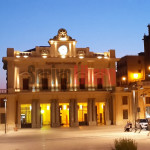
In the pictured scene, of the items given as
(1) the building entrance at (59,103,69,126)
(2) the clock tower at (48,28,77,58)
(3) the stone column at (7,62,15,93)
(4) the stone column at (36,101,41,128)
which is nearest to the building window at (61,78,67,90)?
(1) the building entrance at (59,103,69,126)

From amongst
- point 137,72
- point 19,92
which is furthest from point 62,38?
point 137,72

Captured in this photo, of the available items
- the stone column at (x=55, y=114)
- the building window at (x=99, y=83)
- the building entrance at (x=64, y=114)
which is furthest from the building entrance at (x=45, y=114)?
the building window at (x=99, y=83)

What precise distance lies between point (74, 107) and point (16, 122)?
9017mm

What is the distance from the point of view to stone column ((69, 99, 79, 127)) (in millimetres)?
49281

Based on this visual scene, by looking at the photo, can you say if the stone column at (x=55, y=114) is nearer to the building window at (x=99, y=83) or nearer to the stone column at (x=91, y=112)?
the stone column at (x=91, y=112)

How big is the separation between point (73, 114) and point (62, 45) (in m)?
11.0

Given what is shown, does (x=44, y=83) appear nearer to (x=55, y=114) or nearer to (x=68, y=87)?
(x=68, y=87)

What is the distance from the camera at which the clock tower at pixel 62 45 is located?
5094 centimetres

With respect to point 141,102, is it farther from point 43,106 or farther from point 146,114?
point 43,106

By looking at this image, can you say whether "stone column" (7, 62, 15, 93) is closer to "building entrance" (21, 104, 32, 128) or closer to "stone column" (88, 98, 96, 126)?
"building entrance" (21, 104, 32, 128)

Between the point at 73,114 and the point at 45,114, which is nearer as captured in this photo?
the point at 73,114

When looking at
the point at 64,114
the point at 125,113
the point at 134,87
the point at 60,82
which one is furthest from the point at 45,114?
the point at 134,87

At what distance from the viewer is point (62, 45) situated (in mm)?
51281

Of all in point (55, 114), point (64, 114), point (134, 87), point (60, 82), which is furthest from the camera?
point (64, 114)
